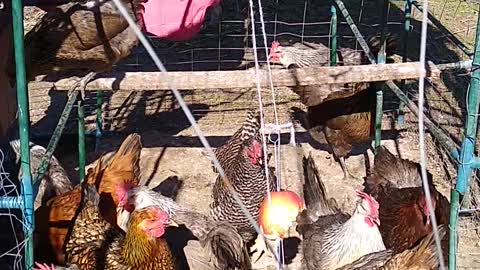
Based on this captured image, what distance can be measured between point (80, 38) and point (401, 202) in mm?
1674

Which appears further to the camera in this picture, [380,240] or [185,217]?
[185,217]

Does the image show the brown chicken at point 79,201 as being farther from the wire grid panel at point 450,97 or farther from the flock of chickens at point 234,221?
the wire grid panel at point 450,97

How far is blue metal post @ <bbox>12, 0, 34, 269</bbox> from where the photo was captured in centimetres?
244

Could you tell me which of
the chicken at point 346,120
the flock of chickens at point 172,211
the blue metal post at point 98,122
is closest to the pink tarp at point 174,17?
the flock of chickens at point 172,211

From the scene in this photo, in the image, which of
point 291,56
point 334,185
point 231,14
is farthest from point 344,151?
point 231,14

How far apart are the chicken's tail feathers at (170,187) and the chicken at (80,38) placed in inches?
44.3

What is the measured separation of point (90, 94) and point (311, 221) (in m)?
2.72

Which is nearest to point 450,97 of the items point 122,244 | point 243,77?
point 243,77

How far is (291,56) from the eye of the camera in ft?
18.0

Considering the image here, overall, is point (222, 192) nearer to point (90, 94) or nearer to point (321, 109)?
point (321, 109)

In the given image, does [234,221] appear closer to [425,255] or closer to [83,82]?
[83,82]

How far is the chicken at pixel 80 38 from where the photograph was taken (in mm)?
3486

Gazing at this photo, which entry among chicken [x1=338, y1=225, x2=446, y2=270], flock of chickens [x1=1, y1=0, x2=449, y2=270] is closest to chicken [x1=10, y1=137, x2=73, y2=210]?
flock of chickens [x1=1, y1=0, x2=449, y2=270]

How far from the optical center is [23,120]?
2.55 metres
